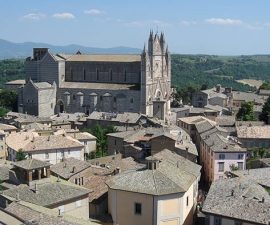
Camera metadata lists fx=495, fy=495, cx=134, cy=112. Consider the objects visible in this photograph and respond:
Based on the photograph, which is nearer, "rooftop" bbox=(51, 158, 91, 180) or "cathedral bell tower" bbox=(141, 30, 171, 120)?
"rooftop" bbox=(51, 158, 91, 180)

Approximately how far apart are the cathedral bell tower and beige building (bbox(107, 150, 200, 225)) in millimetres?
45318

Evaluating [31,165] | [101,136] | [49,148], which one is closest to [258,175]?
[31,165]

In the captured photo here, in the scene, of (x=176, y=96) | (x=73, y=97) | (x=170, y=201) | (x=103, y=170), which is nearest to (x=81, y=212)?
(x=170, y=201)

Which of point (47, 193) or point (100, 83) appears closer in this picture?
point (47, 193)

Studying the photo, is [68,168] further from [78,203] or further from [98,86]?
[98,86]

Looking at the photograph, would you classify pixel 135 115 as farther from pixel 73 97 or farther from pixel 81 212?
pixel 81 212

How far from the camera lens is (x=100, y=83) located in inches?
3669

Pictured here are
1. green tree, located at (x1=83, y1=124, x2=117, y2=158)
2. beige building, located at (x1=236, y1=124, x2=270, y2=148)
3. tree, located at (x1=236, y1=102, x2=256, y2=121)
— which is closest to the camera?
beige building, located at (x1=236, y1=124, x2=270, y2=148)

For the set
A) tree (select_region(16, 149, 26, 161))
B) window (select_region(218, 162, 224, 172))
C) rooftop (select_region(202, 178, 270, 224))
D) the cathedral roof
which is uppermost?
the cathedral roof

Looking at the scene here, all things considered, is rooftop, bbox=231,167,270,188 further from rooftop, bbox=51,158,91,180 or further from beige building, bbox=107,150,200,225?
rooftop, bbox=51,158,91,180

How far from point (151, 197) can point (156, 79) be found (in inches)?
2320

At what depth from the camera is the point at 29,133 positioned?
60969 millimetres

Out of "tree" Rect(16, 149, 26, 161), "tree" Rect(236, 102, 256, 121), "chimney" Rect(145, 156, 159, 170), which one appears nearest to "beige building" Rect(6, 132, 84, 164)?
"tree" Rect(16, 149, 26, 161)

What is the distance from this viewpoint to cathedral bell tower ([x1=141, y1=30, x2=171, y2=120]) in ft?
266
